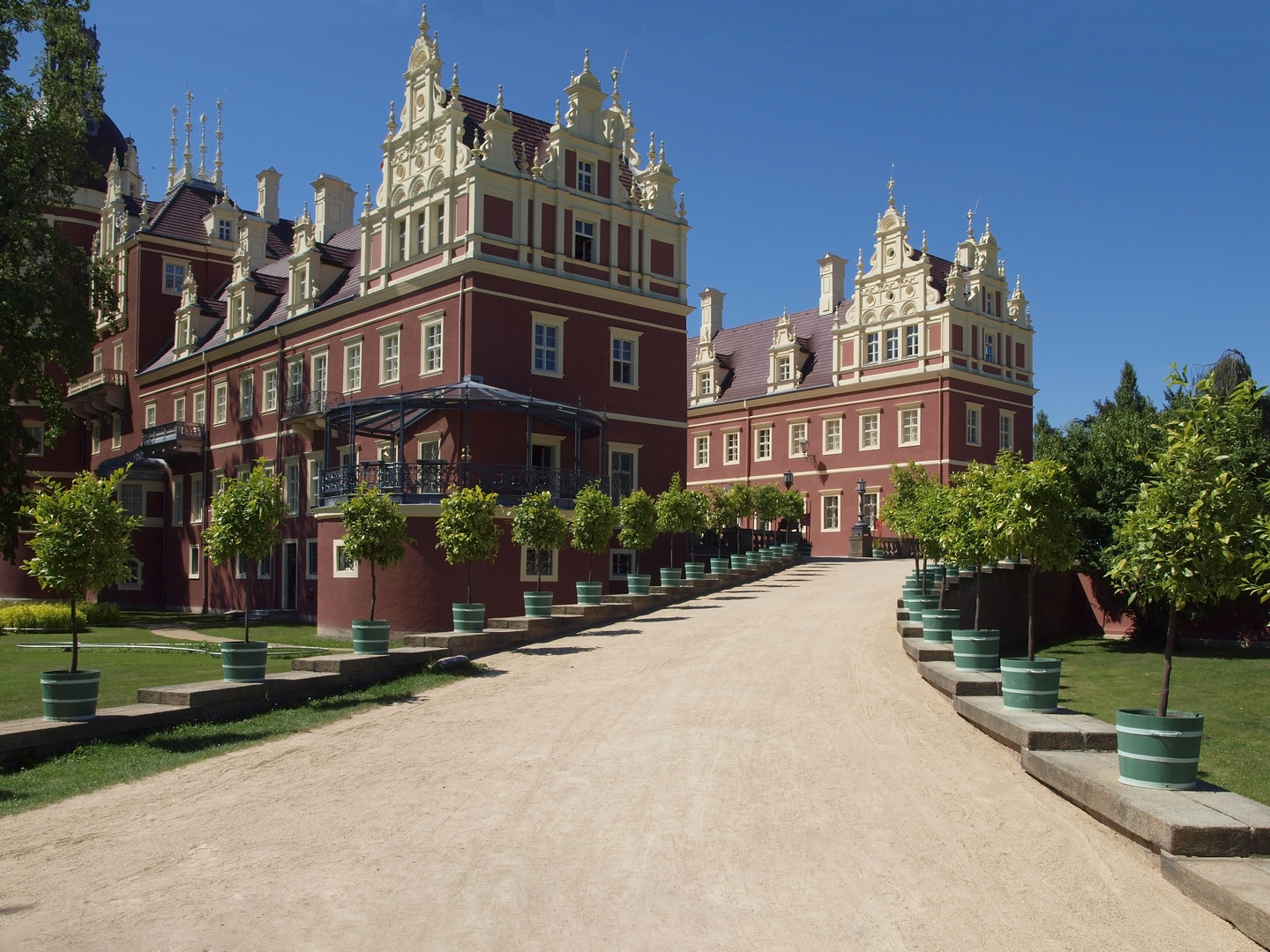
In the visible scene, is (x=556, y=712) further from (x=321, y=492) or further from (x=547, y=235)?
(x=547, y=235)

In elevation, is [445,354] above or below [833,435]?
above

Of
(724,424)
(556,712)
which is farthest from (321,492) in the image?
(724,424)

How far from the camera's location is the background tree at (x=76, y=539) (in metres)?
13.6

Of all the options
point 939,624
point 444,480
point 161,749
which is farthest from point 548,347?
point 161,749

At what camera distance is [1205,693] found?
823 inches

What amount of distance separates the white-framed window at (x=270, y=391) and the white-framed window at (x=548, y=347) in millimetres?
12607

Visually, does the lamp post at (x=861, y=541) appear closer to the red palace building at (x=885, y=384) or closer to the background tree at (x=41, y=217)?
the red palace building at (x=885, y=384)

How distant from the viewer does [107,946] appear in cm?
662

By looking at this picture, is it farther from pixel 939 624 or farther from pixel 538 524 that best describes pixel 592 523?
pixel 939 624

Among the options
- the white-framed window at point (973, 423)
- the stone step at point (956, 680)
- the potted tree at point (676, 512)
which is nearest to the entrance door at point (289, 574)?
the potted tree at point (676, 512)

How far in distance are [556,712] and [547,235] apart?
2048 cm

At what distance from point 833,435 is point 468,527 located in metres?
30.0

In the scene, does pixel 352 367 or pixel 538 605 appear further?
pixel 352 367

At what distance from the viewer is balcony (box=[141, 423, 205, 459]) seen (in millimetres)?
42281
